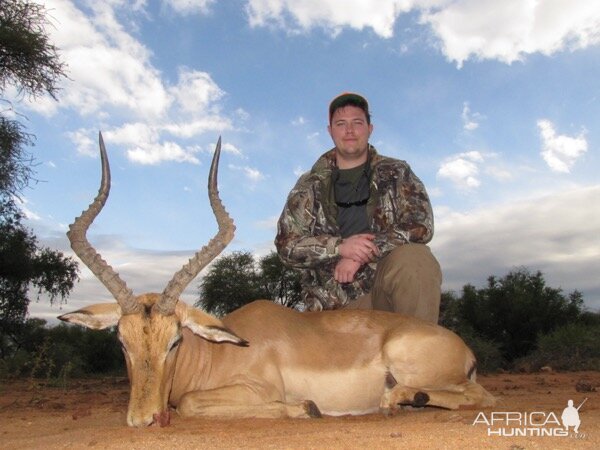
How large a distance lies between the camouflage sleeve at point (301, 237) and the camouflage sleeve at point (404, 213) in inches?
18.4

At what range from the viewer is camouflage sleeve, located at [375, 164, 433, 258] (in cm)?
577

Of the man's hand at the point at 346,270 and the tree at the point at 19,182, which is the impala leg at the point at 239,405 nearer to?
the man's hand at the point at 346,270

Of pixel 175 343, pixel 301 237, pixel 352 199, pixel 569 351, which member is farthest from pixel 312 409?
pixel 569 351

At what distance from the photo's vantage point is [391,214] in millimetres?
6188

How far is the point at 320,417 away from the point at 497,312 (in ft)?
52.7

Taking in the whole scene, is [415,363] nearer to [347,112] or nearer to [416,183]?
[416,183]

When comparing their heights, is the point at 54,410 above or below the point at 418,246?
below

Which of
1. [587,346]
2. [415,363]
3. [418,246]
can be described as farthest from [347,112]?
[587,346]

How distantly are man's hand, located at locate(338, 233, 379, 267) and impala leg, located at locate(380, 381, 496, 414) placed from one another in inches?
55.7

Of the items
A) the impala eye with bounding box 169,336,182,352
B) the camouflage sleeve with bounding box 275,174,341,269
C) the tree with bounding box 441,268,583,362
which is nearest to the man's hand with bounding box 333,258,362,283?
the camouflage sleeve with bounding box 275,174,341,269

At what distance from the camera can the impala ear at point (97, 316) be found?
4.50 metres

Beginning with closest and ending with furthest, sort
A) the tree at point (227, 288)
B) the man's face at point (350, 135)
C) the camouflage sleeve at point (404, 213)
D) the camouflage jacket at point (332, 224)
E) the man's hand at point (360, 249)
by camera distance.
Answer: the man's hand at point (360, 249)
the camouflage sleeve at point (404, 213)
the camouflage jacket at point (332, 224)
the man's face at point (350, 135)
the tree at point (227, 288)

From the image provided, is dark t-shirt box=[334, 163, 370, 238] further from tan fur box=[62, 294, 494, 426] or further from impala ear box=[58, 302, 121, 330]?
impala ear box=[58, 302, 121, 330]

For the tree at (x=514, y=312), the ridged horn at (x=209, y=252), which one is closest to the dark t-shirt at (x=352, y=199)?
the ridged horn at (x=209, y=252)
